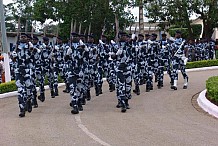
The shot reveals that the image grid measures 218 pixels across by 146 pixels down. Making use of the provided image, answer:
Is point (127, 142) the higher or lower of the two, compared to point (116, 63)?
lower

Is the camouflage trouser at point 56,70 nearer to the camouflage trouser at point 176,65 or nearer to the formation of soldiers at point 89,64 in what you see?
the formation of soldiers at point 89,64

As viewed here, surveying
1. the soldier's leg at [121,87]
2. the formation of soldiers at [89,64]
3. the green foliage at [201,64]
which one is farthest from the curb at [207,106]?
the green foliage at [201,64]

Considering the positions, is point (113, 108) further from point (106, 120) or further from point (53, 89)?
point (53, 89)

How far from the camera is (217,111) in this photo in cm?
1084

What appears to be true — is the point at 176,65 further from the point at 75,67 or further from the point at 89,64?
the point at 75,67

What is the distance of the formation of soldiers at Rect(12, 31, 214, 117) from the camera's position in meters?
11.9

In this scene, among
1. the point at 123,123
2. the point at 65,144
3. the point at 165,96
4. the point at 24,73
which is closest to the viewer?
the point at 65,144

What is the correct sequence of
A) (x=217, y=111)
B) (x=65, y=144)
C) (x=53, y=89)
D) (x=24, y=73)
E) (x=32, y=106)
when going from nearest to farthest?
(x=65, y=144) < (x=217, y=111) < (x=24, y=73) < (x=32, y=106) < (x=53, y=89)

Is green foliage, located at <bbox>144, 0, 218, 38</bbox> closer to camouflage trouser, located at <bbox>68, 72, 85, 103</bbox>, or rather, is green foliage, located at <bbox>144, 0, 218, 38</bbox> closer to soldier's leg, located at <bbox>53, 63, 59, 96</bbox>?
soldier's leg, located at <bbox>53, 63, 59, 96</bbox>

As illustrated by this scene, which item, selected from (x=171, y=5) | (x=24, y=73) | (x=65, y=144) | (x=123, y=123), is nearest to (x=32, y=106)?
(x=24, y=73)

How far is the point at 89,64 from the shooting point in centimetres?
1459

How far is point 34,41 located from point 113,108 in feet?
11.2

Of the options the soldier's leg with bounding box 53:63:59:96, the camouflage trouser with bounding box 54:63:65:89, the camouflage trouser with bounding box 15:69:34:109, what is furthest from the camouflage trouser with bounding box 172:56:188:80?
the camouflage trouser with bounding box 15:69:34:109

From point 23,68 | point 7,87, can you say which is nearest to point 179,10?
point 7,87
